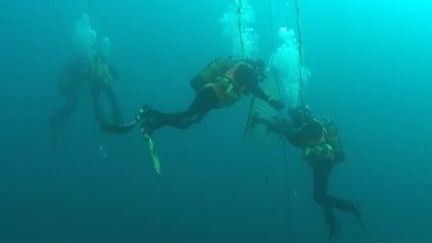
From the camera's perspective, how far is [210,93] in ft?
24.3

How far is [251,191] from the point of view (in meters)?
22.4

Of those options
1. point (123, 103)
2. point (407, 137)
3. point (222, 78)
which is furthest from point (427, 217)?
point (222, 78)

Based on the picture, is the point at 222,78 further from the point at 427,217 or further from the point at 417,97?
the point at 417,97

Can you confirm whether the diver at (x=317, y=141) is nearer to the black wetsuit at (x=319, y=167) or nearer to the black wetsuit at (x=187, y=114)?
the black wetsuit at (x=319, y=167)

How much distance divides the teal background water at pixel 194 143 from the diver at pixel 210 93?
21.6 feet

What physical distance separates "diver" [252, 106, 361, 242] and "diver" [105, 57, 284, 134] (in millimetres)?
781

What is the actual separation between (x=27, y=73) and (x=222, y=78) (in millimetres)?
25050

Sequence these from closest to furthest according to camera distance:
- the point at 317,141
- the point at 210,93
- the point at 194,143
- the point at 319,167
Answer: the point at 210,93 → the point at 317,141 → the point at 319,167 → the point at 194,143

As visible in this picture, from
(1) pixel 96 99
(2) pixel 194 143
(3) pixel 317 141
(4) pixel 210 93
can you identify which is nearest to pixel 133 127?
(4) pixel 210 93

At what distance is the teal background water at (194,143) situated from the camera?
20.8m

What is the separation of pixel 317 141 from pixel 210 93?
1633 millimetres

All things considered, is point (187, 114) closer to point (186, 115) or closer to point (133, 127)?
point (186, 115)

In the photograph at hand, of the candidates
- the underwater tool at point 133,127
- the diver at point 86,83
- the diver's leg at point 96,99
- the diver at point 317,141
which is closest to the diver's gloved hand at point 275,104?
the diver at point 317,141

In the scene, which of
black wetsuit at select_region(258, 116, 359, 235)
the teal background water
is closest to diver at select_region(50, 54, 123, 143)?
black wetsuit at select_region(258, 116, 359, 235)
